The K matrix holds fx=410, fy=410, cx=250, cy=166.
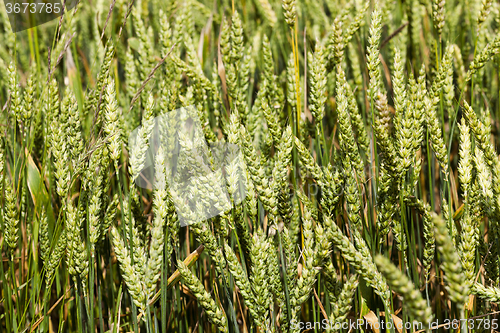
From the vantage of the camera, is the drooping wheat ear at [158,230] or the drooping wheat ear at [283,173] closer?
the drooping wheat ear at [158,230]

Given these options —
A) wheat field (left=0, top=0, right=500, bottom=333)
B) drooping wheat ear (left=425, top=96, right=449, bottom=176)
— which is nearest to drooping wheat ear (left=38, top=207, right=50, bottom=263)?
wheat field (left=0, top=0, right=500, bottom=333)

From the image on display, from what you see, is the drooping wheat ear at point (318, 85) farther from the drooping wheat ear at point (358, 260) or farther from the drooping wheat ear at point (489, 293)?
the drooping wheat ear at point (489, 293)

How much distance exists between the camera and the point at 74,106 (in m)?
0.84

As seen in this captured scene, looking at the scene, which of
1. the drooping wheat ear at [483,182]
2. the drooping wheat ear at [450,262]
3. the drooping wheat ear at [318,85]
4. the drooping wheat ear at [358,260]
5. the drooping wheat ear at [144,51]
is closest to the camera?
the drooping wheat ear at [450,262]

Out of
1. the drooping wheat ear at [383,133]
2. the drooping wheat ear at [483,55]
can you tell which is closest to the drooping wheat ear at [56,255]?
the drooping wheat ear at [383,133]

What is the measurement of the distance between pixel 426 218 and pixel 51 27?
2.30 m

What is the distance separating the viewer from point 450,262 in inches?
19.8

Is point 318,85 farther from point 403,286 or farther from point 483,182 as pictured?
point 403,286

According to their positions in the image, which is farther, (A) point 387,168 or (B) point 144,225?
(B) point 144,225

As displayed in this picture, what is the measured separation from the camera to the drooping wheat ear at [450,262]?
18.9 inches

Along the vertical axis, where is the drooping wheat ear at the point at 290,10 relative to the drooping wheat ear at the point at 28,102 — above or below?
above

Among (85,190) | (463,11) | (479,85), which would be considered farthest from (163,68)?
(463,11)

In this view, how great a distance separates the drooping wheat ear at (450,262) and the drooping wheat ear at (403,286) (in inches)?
1.8

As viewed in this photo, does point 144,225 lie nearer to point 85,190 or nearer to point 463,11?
point 85,190
